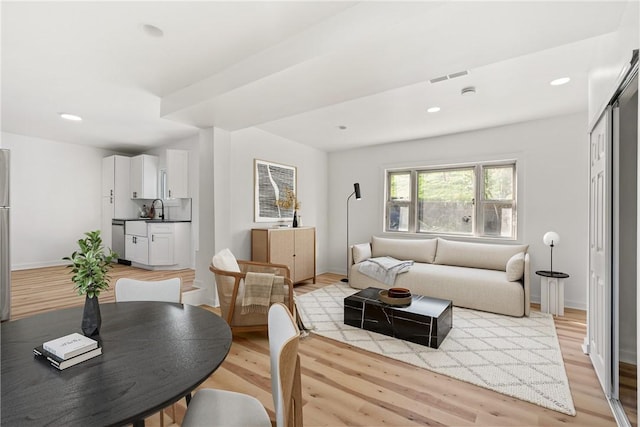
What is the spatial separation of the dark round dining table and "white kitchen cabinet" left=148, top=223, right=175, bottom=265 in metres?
4.09

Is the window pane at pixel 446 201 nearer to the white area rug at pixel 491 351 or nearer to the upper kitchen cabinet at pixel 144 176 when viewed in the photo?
the white area rug at pixel 491 351

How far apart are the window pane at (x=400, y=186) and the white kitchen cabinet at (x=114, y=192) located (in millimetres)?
5248

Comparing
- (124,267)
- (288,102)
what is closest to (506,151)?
(288,102)

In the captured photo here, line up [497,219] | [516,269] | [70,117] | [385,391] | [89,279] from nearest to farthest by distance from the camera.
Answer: [89,279]
[385,391]
[516,269]
[70,117]
[497,219]

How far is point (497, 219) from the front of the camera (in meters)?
4.40

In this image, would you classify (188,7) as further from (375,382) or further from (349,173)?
(349,173)

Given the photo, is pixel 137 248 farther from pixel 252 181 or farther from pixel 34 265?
pixel 252 181

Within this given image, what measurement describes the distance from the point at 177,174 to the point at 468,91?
464cm

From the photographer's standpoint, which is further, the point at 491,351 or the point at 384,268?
the point at 384,268

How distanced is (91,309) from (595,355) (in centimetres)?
326

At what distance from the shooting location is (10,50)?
2301mm

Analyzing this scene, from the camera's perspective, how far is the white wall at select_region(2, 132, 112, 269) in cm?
508

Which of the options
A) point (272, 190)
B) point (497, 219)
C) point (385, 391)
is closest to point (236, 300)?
point (385, 391)

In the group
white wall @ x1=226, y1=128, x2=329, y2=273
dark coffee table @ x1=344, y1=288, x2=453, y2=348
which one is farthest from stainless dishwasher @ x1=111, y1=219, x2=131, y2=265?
dark coffee table @ x1=344, y1=288, x2=453, y2=348
